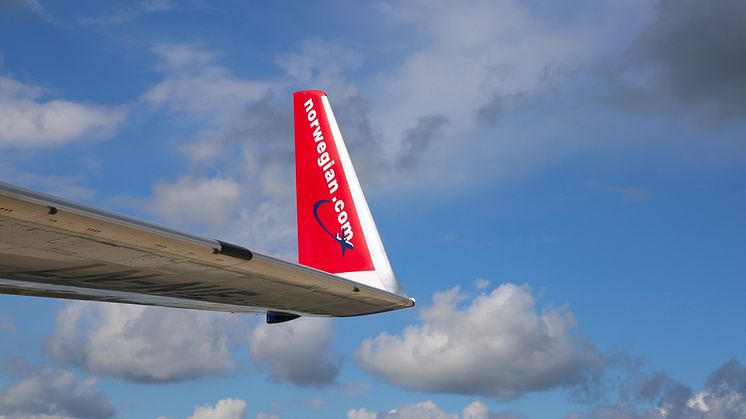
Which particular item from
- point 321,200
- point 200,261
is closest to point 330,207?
point 321,200

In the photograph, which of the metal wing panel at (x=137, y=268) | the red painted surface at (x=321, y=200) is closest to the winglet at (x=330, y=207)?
the red painted surface at (x=321, y=200)

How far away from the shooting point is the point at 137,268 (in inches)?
703

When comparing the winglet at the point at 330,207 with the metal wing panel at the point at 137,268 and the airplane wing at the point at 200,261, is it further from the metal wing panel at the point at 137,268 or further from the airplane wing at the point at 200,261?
the metal wing panel at the point at 137,268

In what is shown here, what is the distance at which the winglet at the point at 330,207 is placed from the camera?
96.2 feet

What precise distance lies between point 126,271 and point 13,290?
12.6ft

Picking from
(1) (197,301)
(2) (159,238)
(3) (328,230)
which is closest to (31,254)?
(2) (159,238)

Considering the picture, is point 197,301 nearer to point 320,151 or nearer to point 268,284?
point 268,284

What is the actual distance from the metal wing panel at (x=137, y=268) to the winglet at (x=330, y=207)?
2.34m

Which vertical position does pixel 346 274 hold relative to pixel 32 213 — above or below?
above

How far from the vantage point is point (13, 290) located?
19531 mm

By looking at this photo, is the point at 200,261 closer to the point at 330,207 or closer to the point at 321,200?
the point at 330,207

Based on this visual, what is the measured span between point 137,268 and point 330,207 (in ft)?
44.8

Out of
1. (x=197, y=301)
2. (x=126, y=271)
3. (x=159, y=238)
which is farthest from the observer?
(x=197, y=301)

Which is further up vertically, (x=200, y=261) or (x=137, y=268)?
(x=137, y=268)
